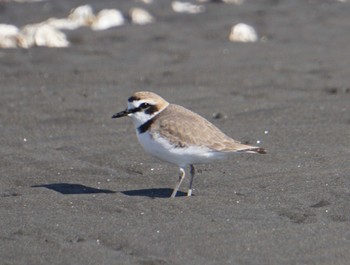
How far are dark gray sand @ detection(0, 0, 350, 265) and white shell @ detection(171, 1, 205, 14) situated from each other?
165 mm

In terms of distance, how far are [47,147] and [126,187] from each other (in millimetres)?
1270

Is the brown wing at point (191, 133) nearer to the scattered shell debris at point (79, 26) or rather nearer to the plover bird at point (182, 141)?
the plover bird at point (182, 141)

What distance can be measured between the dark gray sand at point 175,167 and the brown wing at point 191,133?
34 cm

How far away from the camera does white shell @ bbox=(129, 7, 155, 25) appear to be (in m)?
13.6

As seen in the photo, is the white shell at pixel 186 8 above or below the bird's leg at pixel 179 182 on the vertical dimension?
below

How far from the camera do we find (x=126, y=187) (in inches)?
282

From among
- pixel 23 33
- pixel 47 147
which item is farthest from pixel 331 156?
pixel 23 33

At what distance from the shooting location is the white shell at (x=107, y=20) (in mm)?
13287

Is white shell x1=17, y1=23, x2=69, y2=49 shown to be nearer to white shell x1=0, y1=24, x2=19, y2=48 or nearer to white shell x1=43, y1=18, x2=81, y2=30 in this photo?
white shell x1=0, y1=24, x2=19, y2=48

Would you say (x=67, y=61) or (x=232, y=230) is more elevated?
(x=232, y=230)

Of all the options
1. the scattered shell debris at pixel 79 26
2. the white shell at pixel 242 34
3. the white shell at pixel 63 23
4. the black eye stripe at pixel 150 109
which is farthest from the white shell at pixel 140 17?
the black eye stripe at pixel 150 109

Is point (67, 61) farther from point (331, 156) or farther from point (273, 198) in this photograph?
point (273, 198)

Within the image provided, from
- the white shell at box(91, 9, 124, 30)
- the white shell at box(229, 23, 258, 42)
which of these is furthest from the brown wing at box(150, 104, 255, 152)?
the white shell at box(91, 9, 124, 30)

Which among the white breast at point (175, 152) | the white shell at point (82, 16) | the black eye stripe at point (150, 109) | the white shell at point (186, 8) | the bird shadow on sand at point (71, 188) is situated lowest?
the white shell at point (186, 8)
